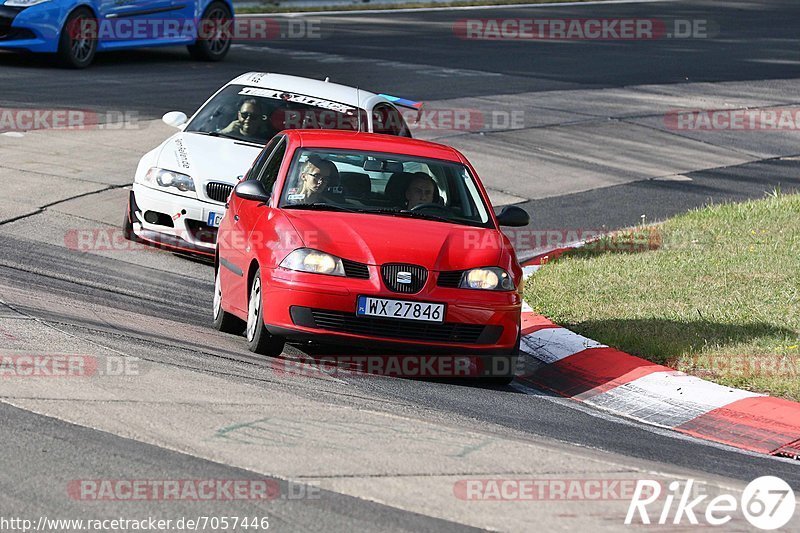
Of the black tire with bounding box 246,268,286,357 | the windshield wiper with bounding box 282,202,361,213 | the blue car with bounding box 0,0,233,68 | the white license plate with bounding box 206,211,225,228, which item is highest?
the blue car with bounding box 0,0,233,68

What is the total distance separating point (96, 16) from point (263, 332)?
45.1 feet

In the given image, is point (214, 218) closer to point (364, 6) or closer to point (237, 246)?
point (237, 246)

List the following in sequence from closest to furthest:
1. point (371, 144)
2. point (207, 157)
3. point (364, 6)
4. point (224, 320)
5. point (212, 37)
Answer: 1. point (224, 320)
2. point (371, 144)
3. point (207, 157)
4. point (212, 37)
5. point (364, 6)

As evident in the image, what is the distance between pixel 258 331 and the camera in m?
8.71

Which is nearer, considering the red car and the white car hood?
the red car

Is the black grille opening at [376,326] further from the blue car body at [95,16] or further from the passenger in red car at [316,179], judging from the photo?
the blue car body at [95,16]

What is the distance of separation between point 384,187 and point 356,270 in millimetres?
1214

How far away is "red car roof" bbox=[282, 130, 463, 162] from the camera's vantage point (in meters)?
9.74

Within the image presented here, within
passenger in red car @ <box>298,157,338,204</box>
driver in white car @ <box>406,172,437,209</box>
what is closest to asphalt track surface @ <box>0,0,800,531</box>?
passenger in red car @ <box>298,157,338,204</box>

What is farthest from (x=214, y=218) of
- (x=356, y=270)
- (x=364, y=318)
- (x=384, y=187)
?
(x=364, y=318)

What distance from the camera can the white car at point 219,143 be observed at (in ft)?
38.5

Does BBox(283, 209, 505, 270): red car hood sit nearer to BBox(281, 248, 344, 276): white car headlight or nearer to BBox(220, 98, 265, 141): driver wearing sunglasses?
BBox(281, 248, 344, 276): white car headlight

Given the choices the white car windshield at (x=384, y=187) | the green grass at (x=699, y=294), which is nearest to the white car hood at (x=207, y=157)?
Answer: the white car windshield at (x=384, y=187)

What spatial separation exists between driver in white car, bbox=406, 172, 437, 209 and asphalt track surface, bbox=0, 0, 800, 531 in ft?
4.69
